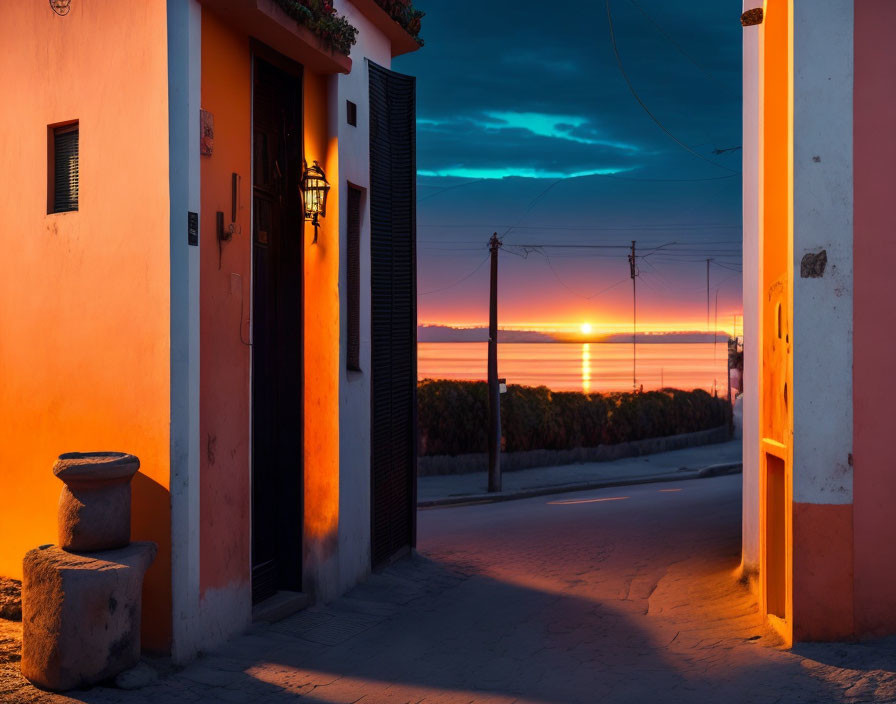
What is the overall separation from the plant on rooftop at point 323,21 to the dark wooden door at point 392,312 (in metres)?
1.34

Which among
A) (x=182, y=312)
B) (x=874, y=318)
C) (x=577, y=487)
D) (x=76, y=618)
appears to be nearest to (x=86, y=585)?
(x=76, y=618)

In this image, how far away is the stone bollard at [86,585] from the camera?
5.64 meters

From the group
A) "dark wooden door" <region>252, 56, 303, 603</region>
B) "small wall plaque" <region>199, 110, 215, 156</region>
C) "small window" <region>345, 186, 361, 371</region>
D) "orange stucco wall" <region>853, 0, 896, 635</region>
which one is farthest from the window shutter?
"orange stucco wall" <region>853, 0, 896, 635</region>

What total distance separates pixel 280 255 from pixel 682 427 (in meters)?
26.3

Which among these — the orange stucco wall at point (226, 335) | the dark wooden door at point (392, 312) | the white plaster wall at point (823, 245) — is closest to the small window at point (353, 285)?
the dark wooden door at point (392, 312)

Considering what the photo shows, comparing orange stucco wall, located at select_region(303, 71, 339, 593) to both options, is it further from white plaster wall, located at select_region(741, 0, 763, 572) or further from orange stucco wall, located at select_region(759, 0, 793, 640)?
white plaster wall, located at select_region(741, 0, 763, 572)

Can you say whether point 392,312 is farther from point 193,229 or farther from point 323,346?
point 193,229

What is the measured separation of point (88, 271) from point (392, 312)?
4.20m

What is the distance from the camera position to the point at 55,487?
7.01m

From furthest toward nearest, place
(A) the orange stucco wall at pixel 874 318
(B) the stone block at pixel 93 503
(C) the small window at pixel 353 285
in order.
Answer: (C) the small window at pixel 353 285 < (A) the orange stucco wall at pixel 874 318 < (B) the stone block at pixel 93 503

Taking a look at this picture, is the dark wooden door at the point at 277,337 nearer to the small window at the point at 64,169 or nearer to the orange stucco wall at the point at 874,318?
the small window at the point at 64,169

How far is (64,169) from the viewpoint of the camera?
7145 mm

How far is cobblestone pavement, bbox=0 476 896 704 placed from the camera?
6059 mm

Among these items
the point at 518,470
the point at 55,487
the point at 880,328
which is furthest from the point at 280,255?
the point at 518,470
